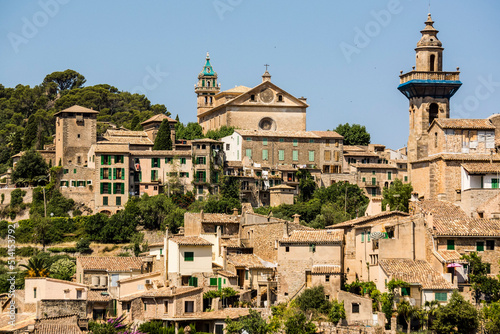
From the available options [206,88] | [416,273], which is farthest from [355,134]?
[416,273]

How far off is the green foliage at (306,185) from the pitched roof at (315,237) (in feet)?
101

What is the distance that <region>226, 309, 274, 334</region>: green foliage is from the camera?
49.9 m

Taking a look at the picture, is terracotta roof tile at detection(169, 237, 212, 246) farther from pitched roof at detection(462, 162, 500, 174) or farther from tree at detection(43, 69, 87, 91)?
tree at detection(43, 69, 87, 91)

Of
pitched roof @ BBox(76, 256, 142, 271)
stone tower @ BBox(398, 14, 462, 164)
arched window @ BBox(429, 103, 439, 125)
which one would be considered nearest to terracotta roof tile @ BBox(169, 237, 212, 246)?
pitched roof @ BBox(76, 256, 142, 271)

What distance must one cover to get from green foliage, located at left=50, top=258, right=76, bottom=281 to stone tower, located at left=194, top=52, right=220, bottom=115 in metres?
46.7

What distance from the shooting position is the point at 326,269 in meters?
53.6

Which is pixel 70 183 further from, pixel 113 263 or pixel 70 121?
pixel 113 263

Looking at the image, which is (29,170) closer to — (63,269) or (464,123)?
(63,269)

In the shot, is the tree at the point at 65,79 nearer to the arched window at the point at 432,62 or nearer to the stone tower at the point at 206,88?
the stone tower at the point at 206,88

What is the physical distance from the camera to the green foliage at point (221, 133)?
92.9 m

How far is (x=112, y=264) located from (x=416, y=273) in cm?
1863

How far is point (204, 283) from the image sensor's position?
56125mm

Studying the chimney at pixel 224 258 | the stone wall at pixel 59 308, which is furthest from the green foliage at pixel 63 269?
the stone wall at pixel 59 308

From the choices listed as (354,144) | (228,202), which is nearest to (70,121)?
(228,202)
